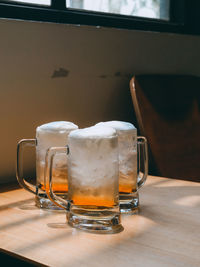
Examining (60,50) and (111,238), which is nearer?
(111,238)

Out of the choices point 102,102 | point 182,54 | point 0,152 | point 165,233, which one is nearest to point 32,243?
point 165,233

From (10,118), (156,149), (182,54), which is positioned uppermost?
(182,54)

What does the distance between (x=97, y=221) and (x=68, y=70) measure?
2.94 feet

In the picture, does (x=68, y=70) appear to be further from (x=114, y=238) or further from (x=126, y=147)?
(x=114, y=238)

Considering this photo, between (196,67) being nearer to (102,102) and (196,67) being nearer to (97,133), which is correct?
(102,102)

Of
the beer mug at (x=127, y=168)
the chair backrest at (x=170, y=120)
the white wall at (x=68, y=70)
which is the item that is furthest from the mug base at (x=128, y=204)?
the chair backrest at (x=170, y=120)

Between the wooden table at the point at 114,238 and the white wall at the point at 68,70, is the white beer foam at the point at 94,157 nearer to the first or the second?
the wooden table at the point at 114,238

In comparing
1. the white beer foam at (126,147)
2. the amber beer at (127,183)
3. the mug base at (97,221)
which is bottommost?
the mug base at (97,221)

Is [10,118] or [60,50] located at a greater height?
[60,50]

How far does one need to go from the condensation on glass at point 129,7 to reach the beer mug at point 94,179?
1.07m

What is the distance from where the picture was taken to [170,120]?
6.42 ft

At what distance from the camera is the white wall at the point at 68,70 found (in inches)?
56.5

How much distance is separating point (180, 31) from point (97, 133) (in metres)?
1.58

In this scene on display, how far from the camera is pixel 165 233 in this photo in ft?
2.82
